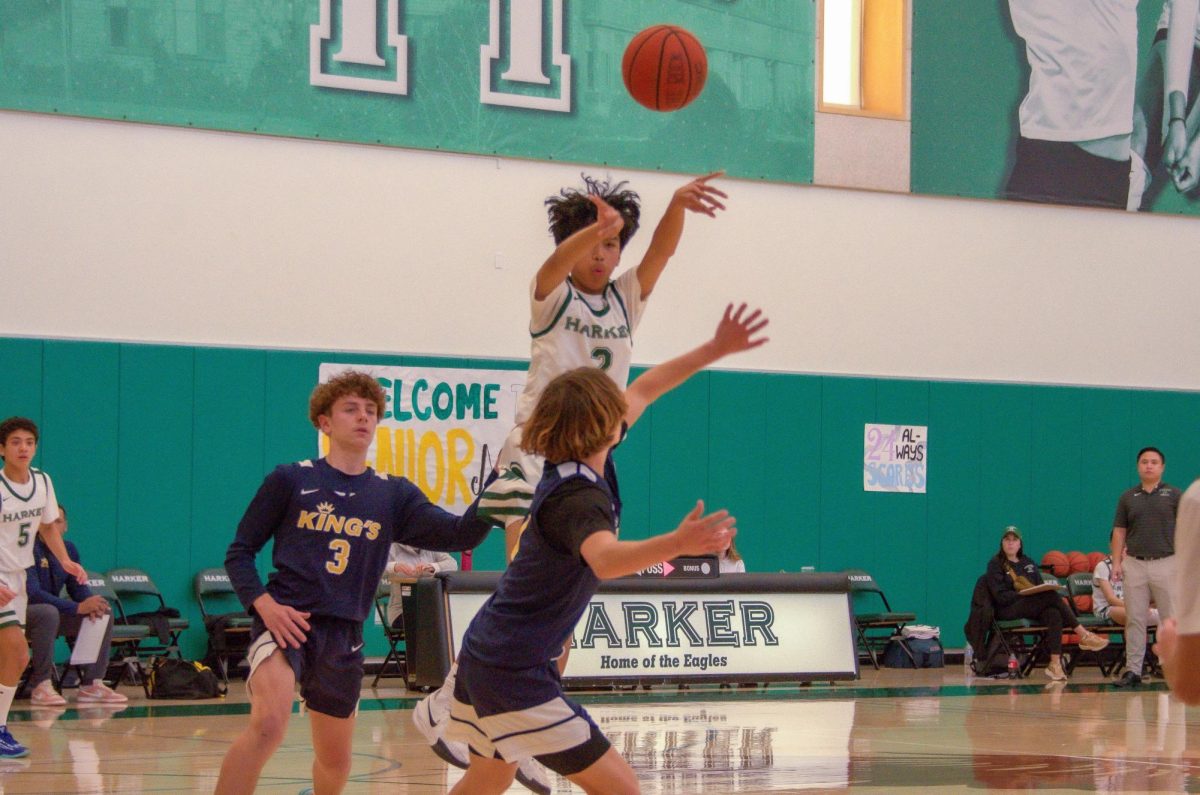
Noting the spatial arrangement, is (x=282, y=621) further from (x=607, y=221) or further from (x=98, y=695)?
(x=98, y=695)

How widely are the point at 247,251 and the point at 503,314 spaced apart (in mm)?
2584

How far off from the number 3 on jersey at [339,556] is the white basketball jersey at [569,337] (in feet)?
3.49

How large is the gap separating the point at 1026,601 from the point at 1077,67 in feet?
20.8

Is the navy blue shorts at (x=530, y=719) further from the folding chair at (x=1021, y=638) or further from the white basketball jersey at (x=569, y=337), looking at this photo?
the folding chair at (x=1021, y=638)

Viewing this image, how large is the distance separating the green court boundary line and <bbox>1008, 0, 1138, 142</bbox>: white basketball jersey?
6680mm

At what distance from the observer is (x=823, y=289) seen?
1678 centimetres

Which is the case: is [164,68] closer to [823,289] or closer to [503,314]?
[503,314]

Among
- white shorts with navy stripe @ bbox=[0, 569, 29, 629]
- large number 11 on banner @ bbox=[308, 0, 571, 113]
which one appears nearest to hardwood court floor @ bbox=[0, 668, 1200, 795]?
white shorts with navy stripe @ bbox=[0, 569, 29, 629]

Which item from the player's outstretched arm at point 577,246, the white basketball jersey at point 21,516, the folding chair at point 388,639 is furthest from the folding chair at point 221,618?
the player's outstretched arm at point 577,246

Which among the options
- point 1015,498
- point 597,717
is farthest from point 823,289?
point 597,717

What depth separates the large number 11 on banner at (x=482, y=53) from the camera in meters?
14.5

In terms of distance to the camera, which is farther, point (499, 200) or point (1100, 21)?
point (1100, 21)

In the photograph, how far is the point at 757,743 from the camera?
27.9ft

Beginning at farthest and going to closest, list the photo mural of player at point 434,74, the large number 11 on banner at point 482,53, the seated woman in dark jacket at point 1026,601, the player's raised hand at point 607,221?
1. the seated woman in dark jacket at point 1026,601
2. the large number 11 on banner at point 482,53
3. the photo mural of player at point 434,74
4. the player's raised hand at point 607,221
